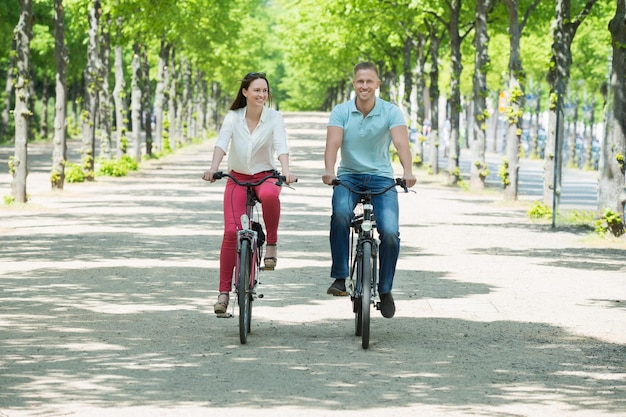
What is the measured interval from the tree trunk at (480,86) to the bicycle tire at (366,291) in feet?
64.6

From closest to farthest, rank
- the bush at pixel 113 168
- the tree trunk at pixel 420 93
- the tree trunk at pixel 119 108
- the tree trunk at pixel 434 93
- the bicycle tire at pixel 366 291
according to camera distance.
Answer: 1. the bicycle tire at pixel 366 291
2. the bush at pixel 113 168
3. the tree trunk at pixel 119 108
4. the tree trunk at pixel 434 93
5. the tree trunk at pixel 420 93

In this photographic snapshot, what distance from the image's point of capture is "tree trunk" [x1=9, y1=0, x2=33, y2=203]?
23.3 meters

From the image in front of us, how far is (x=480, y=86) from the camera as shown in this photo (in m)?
29.4

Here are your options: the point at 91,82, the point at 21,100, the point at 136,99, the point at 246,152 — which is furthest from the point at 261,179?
the point at 136,99

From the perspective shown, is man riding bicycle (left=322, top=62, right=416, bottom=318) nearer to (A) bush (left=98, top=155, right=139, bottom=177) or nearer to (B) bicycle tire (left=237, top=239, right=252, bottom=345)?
(B) bicycle tire (left=237, top=239, right=252, bottom=345)

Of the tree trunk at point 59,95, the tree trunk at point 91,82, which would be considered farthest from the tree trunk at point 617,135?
the tree trunk at point 91,82

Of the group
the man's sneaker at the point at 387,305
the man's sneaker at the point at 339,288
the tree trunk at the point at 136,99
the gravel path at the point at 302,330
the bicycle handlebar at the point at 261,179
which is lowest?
the gravel path at the point at 302,330

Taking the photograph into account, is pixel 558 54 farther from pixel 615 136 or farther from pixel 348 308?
pixel 348 308

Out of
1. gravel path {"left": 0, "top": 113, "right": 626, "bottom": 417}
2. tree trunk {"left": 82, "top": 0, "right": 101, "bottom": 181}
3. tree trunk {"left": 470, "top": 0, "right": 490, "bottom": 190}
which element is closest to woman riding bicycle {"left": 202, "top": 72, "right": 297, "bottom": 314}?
gravel path {"left": 0, "top": 113, "right": 626, "bottom": 417}

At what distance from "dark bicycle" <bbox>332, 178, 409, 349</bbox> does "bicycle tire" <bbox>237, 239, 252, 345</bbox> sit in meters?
0.73

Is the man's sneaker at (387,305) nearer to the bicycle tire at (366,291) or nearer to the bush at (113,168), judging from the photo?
the bicycle tire at (366,291)

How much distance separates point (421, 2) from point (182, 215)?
12.5 m

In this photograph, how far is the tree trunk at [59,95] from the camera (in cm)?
2629

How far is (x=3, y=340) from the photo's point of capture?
9.41m
